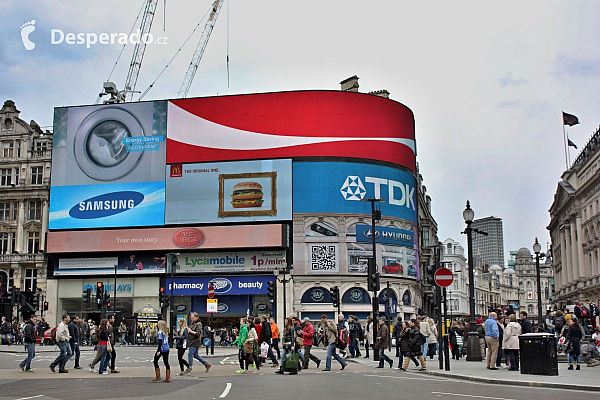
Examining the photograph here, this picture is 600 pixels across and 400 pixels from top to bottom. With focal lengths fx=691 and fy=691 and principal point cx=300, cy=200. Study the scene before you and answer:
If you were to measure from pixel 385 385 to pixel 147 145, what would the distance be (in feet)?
185

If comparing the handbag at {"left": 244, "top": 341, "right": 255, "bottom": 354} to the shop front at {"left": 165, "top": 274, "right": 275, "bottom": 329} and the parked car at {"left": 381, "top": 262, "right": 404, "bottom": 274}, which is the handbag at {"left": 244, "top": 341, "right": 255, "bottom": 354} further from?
the parked car at {"left": 381, "top": 262, "right": 404, "bottom": 274}

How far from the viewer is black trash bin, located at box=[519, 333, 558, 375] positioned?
18781 millimetres

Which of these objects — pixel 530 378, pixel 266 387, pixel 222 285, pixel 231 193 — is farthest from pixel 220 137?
pixel 266 387

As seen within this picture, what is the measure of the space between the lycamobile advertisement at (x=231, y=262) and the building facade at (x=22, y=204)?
1617 centimetres

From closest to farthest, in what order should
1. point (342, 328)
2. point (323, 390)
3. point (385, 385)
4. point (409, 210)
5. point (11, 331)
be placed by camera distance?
point (323, 390)
point (385, 385)
point (342, 328)
point (11, 331)
point (409, 210)

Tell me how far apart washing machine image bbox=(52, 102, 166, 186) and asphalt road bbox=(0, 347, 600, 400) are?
49598 mm

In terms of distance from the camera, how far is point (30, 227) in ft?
241

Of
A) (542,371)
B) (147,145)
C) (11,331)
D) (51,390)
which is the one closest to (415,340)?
(542,371)

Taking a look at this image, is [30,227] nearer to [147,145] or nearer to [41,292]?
[41,292]

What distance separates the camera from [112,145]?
7069 centimetres

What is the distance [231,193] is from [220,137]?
5.84m

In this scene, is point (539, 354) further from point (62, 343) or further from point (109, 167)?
point (109, 167)

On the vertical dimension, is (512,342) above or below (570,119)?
below

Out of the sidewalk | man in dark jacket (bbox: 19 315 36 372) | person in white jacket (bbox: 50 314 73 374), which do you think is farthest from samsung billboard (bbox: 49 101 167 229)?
the sidewalk
